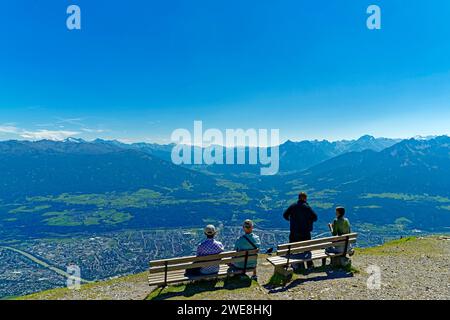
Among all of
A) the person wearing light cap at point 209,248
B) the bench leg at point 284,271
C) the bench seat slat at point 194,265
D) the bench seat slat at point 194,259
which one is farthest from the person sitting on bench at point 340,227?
the person wearing light cap at point 209,248

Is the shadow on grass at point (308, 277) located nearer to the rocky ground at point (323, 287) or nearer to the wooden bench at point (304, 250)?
the rocky ground at point (323, 287)

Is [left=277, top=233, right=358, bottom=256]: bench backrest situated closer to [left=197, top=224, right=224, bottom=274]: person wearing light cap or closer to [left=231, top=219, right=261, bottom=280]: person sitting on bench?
[left=231, top=219, right=261, bottom=280]: person sitting on bench

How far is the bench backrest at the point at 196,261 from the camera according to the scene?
43.2 feet

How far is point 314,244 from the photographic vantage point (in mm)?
15484

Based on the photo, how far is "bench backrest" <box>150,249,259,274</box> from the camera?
13.2m

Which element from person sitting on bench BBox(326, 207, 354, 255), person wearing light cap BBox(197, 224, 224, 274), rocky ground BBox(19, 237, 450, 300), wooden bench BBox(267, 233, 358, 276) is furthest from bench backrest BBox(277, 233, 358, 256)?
person wearing light cap BBox(197, 224, 224, 274)

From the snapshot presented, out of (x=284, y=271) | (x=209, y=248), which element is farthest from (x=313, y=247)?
(x=209, y=248)

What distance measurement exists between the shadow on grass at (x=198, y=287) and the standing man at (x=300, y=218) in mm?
3443

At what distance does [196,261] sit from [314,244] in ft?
20.2

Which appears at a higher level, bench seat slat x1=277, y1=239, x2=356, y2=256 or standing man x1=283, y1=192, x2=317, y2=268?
standing man x1=283, y1=192, x2=317, y2=268
